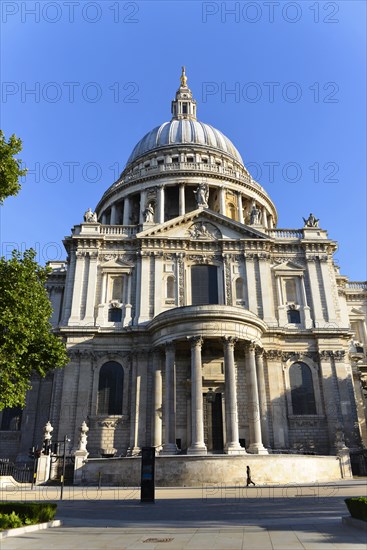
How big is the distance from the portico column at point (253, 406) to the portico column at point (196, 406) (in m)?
3.75

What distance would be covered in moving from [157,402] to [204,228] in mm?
17049

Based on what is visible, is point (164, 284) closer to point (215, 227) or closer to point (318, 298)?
point (215, 227)

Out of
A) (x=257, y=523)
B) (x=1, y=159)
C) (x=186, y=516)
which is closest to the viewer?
(x=257, y=523)

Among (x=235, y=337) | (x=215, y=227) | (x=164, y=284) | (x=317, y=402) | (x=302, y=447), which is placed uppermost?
(x=215, y=227)

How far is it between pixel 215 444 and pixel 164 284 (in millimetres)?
13980

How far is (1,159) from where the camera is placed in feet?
63.8

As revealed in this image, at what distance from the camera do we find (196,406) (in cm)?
3072

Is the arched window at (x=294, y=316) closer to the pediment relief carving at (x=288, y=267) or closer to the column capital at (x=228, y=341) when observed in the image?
the pediment relief carving at (x=288, y=267)

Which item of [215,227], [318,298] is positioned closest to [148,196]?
[215,227]

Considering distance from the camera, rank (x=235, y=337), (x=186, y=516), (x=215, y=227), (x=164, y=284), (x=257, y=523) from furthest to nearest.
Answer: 1. (x=215, y=227)
2. (x=164, y=284)
3. (x=235, y=337)
4. (x=186, y=516)
5. (x=257, y=523)

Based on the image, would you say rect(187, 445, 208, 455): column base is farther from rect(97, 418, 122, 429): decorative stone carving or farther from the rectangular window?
the rectangular window

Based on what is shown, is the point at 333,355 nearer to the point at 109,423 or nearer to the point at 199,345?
the point at 199,345

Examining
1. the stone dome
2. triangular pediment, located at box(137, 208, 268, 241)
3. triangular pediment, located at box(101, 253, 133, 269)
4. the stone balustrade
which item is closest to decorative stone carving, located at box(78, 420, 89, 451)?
triangular pediment, located at box(101, 253, 133, 269)

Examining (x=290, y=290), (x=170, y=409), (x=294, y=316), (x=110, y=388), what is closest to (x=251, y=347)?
(x=170, y=409)
